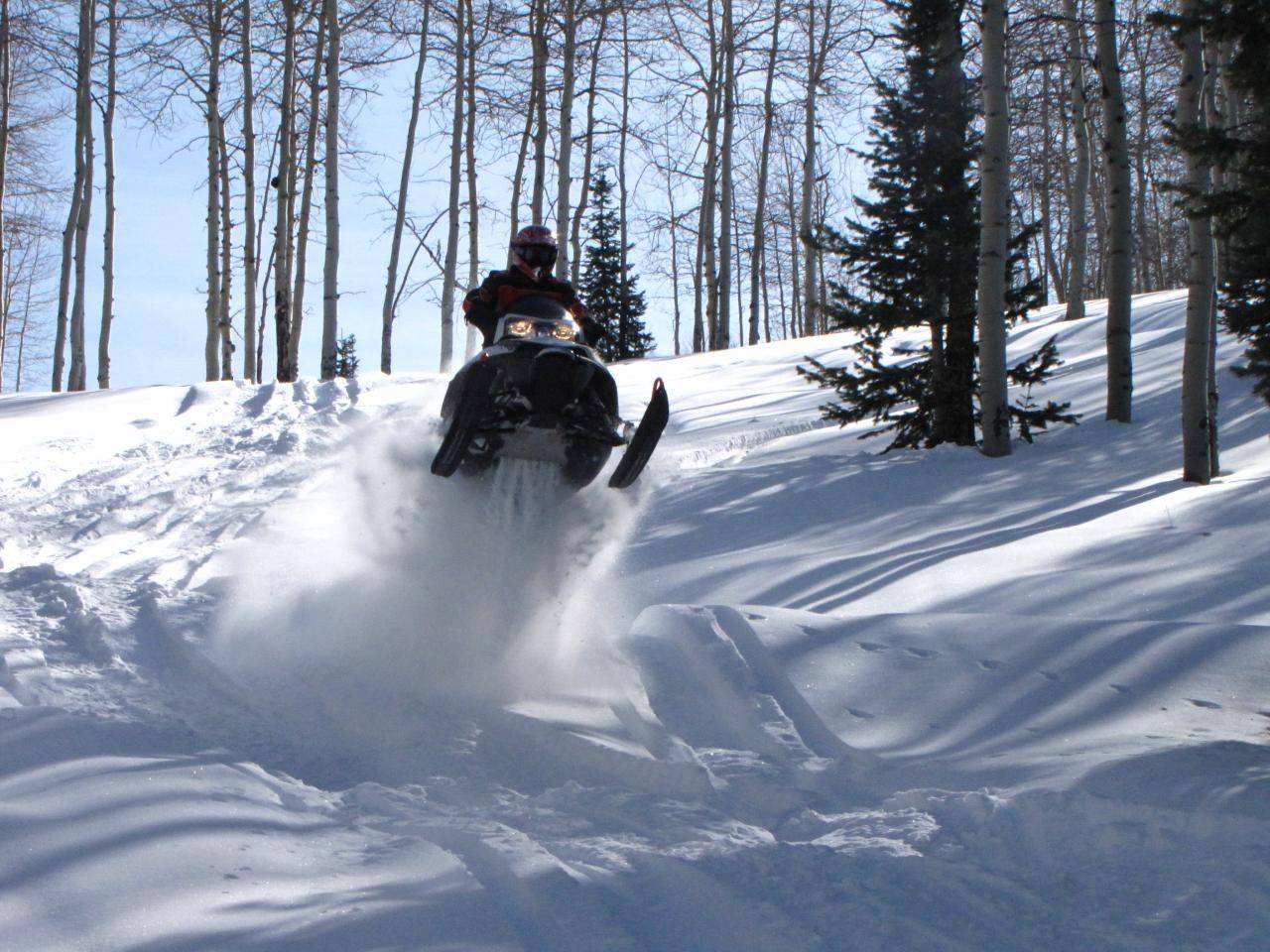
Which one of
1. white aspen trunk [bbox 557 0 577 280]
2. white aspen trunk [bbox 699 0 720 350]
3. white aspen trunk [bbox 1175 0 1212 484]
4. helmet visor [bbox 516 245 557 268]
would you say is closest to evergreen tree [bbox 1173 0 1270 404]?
white aspen trunk [bbox 1175 0 1212 484]

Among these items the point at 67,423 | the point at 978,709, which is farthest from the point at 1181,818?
the point at 67,423

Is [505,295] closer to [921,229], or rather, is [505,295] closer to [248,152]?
[921,229]

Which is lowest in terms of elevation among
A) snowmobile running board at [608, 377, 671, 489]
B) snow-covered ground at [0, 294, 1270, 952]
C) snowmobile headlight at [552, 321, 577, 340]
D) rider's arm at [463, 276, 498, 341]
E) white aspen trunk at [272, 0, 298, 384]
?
snow-covered ground at [0, 294, 1270, 952]

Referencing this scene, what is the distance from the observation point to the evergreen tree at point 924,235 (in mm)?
11828

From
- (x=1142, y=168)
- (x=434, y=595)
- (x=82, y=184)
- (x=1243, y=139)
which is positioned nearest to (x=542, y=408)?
(x=434, y=595)

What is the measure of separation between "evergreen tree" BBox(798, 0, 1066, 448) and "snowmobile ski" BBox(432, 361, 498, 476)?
659 centimetres

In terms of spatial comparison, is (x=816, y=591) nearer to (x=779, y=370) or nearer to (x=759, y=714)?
(x=759, y=714)

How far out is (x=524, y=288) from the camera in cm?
679

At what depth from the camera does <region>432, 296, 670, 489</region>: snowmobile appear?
237 inches

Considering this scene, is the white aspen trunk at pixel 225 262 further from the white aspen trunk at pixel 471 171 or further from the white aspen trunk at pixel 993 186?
the white aspen trunk at pixel 993 186

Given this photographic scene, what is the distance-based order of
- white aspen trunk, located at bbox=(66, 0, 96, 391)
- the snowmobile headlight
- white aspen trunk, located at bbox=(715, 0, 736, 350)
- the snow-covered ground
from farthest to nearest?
white aspen trunk, located at bbox=(715, 0, 736, 350) < white aspen trunk, located at bbox=(66, 0, 96, 391) < the snowmobile headlight < the snow-covered ground

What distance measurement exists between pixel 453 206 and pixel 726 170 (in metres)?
7.93

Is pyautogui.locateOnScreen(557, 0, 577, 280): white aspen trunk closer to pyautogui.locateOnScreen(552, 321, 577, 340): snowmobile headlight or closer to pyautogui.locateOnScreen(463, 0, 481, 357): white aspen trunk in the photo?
pyautogui.locateOnScreen(463, 0, 481, 357): white aspen trunk

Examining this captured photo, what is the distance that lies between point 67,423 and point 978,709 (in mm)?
12527
